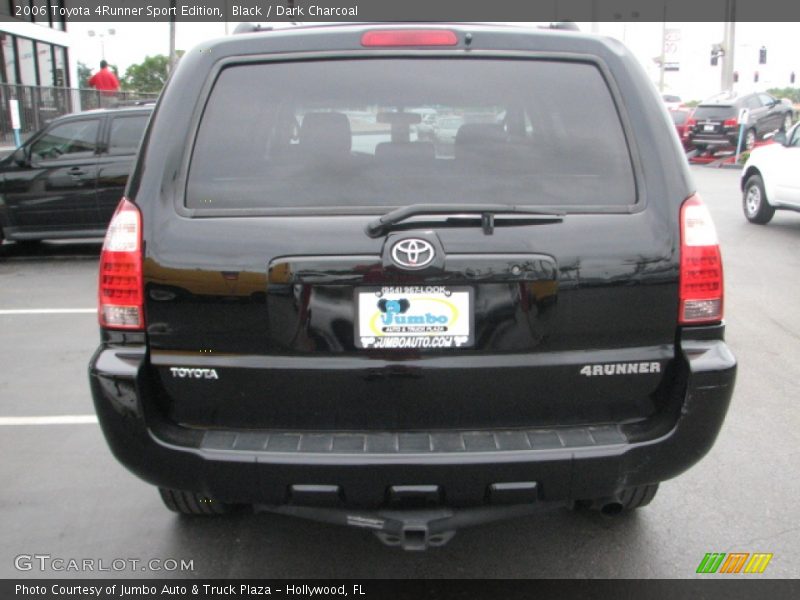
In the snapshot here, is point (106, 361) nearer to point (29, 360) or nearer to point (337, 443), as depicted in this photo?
point (337, 443)

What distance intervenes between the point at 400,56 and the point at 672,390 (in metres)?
1.41

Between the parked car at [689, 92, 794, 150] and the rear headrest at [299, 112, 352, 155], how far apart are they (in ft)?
75.8

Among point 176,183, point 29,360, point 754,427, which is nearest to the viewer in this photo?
point 176,183

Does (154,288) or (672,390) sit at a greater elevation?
(154,288)

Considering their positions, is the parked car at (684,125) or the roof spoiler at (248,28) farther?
the parked car at (684,125)

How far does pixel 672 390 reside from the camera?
2.64m

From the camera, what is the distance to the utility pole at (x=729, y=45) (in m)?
29.9

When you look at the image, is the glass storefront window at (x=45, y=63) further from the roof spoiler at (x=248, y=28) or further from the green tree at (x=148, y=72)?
the green tree at (x=148, y=72)

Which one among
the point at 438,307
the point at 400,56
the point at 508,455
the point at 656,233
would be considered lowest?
the point at 508,455

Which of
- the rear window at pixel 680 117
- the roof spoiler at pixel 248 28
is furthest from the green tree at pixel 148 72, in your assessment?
the roof spoiler at pixel 248 28

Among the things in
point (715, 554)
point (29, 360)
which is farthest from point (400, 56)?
point (29, 360)

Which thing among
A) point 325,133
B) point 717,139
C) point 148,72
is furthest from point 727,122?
point 148,72

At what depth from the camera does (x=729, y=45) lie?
98.6 ft

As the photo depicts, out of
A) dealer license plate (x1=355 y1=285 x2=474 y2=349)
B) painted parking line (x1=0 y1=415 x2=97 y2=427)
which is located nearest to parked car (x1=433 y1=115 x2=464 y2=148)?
dealer license plate (x1=355 y1=285 x2=474 y2=349)
